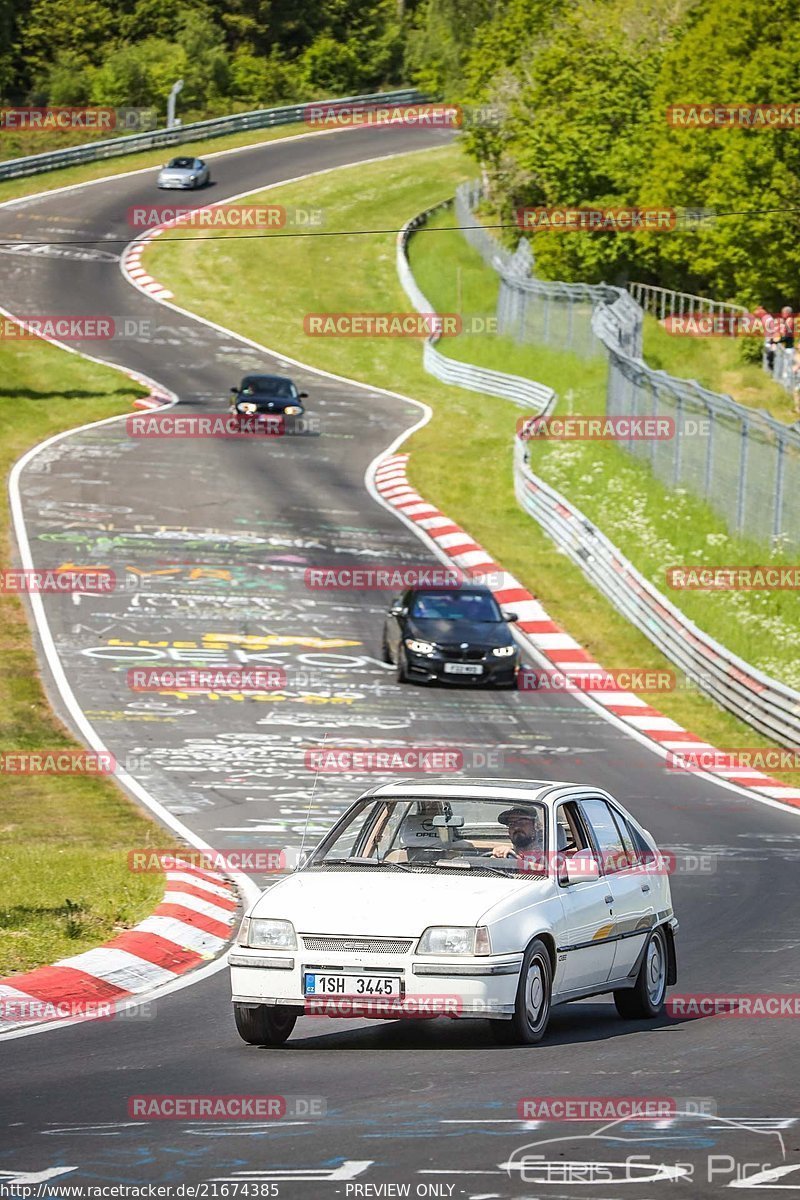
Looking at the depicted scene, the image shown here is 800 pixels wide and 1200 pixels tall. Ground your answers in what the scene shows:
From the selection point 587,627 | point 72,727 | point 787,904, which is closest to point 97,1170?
point 787,904

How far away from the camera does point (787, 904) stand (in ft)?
51.3

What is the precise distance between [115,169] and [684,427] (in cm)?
5005

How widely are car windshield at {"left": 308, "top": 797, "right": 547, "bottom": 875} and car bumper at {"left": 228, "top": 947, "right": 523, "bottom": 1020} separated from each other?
0.91m

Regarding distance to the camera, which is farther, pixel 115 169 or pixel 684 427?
pixel 115 169

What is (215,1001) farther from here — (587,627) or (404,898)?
(587,627)

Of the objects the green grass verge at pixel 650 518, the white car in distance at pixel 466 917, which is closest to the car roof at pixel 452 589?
the green grass verge at pixel 650 518

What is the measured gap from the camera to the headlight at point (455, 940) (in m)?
9.66

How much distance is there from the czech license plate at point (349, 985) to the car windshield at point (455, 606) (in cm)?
1920

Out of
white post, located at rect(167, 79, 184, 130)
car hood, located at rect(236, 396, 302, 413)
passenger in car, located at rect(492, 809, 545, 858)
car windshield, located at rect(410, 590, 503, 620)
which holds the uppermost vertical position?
white post, located at rect(167, 79, 184, 130)

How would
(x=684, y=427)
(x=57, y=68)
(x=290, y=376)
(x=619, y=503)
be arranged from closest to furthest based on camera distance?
1. (x=684, y=427)
2. (x=619, y=503)
3. (x=290, y=376)
4. (x=57, y=68)

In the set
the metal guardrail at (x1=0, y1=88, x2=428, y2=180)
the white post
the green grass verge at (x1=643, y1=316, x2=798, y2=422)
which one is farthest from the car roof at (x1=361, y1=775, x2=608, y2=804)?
the white post

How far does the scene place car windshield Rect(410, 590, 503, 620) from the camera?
2902 cm

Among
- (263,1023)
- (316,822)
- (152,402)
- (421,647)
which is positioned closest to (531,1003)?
(263,1023)

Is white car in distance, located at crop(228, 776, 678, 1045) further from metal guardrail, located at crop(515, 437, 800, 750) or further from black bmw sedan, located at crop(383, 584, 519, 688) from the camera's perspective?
black bmw sedan, located at crop(383, 584, 519, 688)
